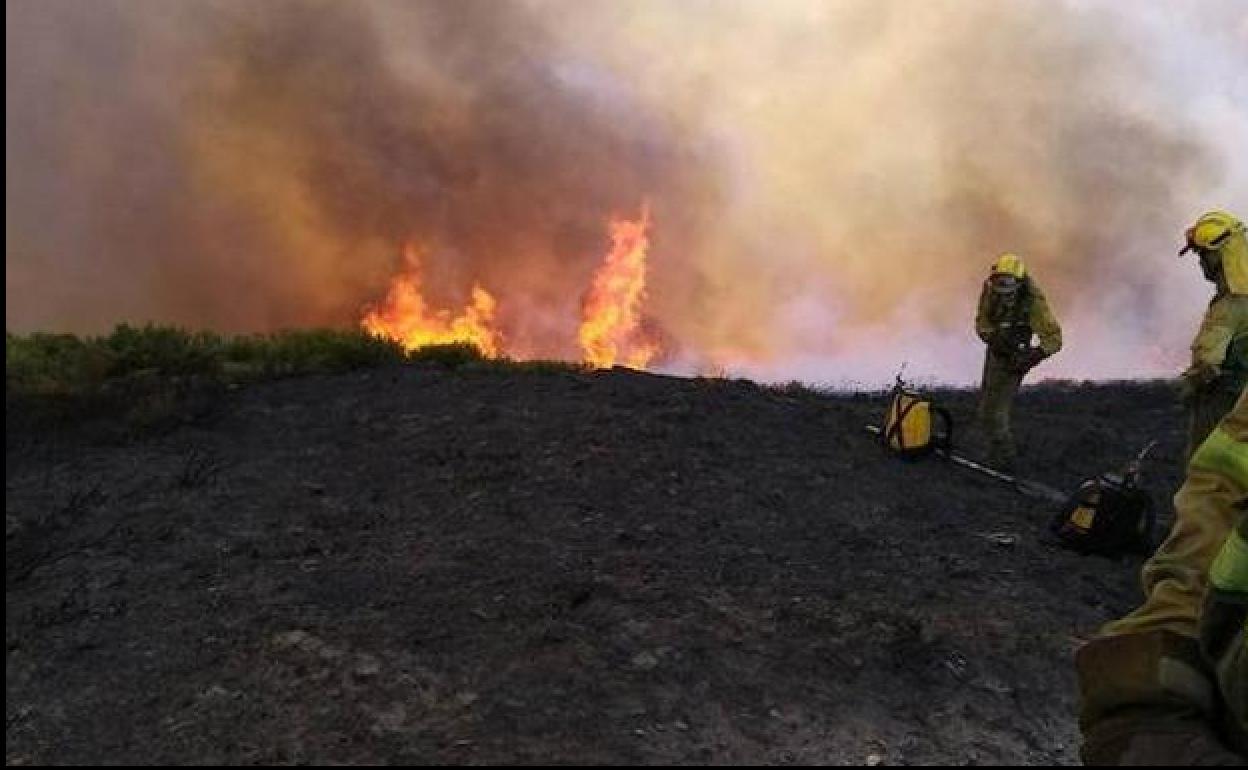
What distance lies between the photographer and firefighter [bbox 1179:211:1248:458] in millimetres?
8352

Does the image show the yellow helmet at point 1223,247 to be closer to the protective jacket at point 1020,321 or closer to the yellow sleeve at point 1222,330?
the yellow sleeve at point 1222,330

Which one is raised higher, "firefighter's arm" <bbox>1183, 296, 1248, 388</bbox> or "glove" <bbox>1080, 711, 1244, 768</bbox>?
"firefighter's arm" <bbox>1183, 296, 1248, 388</bbox>

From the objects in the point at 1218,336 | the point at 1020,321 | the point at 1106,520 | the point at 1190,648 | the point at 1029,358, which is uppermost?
the point at 1020,321

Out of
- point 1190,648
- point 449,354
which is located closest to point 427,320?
point 449,354

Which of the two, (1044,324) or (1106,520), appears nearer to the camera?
(1106,520)

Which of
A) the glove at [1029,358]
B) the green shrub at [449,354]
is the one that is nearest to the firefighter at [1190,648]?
Answer: the glove at [1029,358]

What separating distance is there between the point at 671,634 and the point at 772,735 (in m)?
0.95

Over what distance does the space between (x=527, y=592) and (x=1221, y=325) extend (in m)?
5.55

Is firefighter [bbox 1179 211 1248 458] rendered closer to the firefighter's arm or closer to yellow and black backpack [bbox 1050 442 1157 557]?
the firefighter's arm

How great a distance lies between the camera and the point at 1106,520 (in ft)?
26.8

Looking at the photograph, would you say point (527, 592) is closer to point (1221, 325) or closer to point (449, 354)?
point (1221, 325)

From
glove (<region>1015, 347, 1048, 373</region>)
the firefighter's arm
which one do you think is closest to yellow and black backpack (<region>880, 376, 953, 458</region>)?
glove (<region>1015, 347, 1048, 373</region>)

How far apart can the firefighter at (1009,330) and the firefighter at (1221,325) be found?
172 centimetres

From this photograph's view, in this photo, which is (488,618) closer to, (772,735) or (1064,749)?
(772,735)
